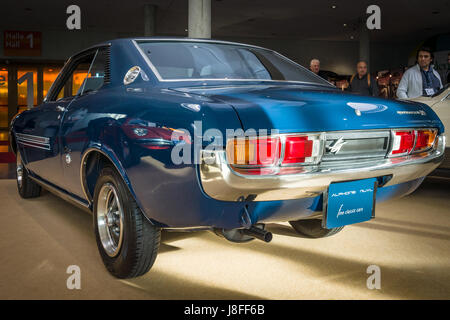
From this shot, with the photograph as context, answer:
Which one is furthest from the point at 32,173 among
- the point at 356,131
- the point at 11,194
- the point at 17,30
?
the point at 17,30

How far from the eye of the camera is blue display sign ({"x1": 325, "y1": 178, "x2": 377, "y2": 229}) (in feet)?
6.30

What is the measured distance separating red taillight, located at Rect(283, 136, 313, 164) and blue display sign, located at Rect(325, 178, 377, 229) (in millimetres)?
231

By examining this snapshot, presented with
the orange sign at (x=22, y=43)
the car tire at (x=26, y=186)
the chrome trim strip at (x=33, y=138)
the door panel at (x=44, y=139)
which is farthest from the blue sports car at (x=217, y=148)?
the orange sign at (x=22, y=43)

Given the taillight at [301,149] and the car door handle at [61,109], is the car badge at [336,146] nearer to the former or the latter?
the taillight at [301,149]

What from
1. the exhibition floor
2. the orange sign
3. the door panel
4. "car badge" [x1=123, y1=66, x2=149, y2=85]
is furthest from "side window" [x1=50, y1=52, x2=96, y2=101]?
the orange sign

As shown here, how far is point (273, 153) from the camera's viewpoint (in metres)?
1.71

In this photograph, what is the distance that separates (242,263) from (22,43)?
52.9ft

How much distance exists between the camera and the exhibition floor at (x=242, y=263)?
2119 millimetres

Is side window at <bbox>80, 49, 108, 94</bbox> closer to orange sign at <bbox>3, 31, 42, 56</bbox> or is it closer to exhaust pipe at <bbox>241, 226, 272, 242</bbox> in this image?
exhaust pipe at <bbox>241, 226, 272, 242</bbox>

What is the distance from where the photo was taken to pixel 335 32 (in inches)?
682

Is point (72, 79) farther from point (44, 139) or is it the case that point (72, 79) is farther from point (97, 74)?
point (97, 74)

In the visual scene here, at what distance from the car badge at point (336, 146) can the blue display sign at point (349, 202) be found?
15 cm

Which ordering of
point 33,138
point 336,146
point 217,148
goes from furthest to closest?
1. point 33,138
2. point 336,146
3. point 217,148

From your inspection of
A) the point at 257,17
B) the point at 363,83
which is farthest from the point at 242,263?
the point at 257,17
